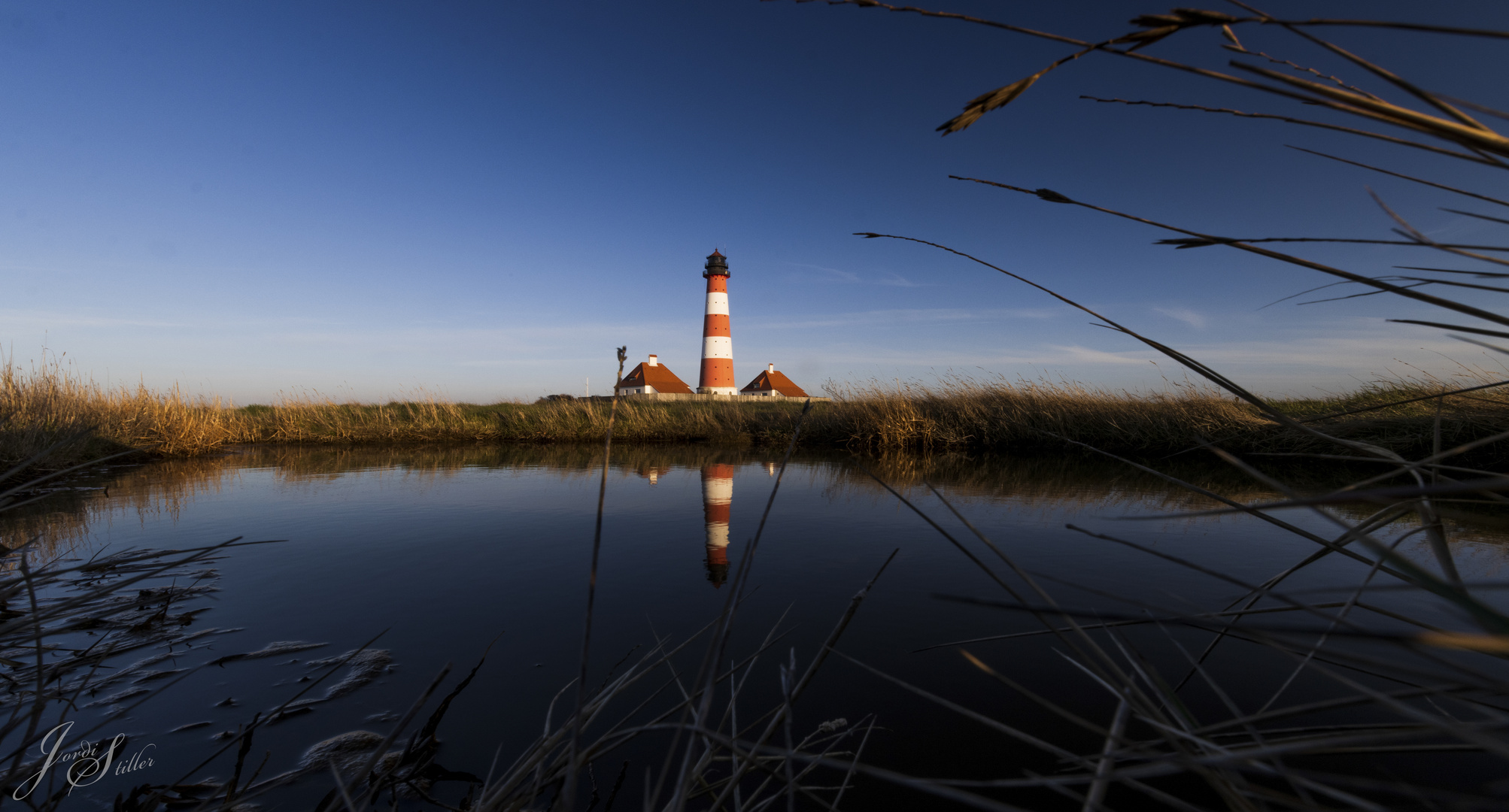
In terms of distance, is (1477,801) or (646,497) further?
(646,497)

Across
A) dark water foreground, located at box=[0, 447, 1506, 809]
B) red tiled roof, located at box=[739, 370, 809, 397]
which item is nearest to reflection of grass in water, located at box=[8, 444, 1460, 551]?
dark water foreground, located at box=[0, 447, 1506, 809]

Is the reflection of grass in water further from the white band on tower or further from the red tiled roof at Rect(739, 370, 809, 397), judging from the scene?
the red tiled roof at Rect(739, 370, 809, 397)

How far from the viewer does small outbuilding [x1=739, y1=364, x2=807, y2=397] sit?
42688 millimetres

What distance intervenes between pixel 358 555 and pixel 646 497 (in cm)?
281

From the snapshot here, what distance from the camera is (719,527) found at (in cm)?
486

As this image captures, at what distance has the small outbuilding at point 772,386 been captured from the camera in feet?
140

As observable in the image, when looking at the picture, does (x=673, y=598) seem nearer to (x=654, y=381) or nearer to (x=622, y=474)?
(x=622, y=474)

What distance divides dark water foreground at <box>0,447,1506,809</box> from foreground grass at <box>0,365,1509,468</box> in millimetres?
2538

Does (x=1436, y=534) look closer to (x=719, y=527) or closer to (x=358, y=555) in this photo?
(x=719, y=527)

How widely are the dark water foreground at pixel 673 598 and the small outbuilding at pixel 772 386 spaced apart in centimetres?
3570

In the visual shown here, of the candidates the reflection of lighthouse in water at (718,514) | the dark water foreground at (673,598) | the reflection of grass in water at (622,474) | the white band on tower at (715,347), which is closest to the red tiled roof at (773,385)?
the white band on tower at (715,347)

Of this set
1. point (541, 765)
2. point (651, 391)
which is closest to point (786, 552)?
point (541, 765)

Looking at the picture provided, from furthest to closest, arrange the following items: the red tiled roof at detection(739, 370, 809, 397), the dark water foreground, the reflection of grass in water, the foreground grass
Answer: the red tiled roof at detection(739, 370, 809, 397)
the foreground grass
the reflection of grass in water
the dark water foreground

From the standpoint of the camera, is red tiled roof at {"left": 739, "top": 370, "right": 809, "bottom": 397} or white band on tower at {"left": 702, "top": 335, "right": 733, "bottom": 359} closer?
white band on tower at {"left": 702, "top": 335, "right": 733, "bottom": 359}
